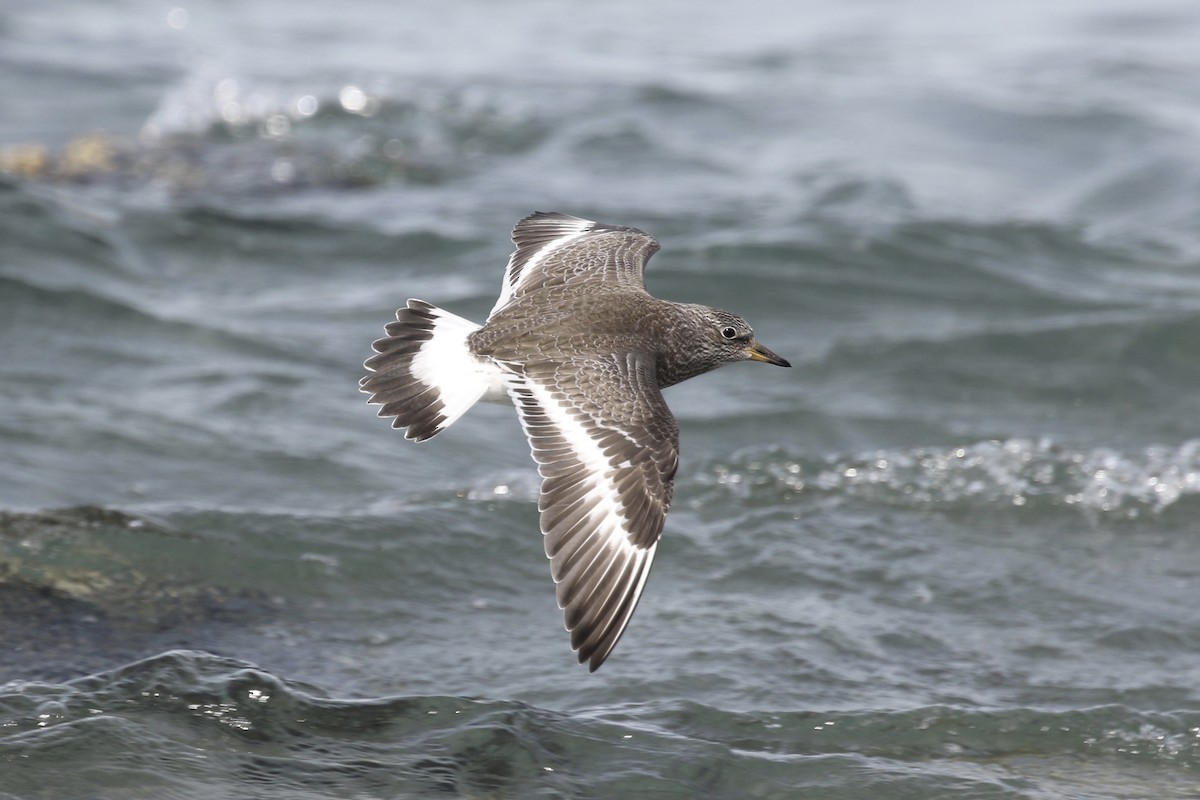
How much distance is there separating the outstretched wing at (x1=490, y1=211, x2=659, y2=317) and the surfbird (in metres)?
0.01

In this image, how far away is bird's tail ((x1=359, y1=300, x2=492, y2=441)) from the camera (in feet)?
18.9

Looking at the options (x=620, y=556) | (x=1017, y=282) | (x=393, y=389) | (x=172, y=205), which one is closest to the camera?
(x=620, y=556)

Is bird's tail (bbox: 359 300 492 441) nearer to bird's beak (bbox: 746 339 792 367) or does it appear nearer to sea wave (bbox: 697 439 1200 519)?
bird's beak (bbox: 746 339 792 367)

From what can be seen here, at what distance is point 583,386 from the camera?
5.75m

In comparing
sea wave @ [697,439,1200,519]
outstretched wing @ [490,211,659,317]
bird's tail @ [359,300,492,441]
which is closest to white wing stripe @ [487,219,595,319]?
outstretched wing @ [490,211,659,317]

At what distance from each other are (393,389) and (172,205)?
7.49m

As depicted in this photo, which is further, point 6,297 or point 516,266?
point 6,297

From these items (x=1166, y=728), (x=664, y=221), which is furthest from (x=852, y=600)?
(x=664, y=221)

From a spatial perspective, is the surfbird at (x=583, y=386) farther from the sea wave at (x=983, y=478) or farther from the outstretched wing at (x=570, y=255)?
the sea wave at (x=983, y=478)

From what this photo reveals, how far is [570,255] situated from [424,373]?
148 centimetres

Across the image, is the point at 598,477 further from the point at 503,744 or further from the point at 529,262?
the point at 529,262

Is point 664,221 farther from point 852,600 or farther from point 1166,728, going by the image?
point 1166,728

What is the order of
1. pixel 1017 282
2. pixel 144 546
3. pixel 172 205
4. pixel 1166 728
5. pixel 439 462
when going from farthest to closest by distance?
1. pixel 172 205
2. pixel 1017 282
3. pixel 439 462
4. pixel 144 546
5. pixel 1166 728

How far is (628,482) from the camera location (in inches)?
213
